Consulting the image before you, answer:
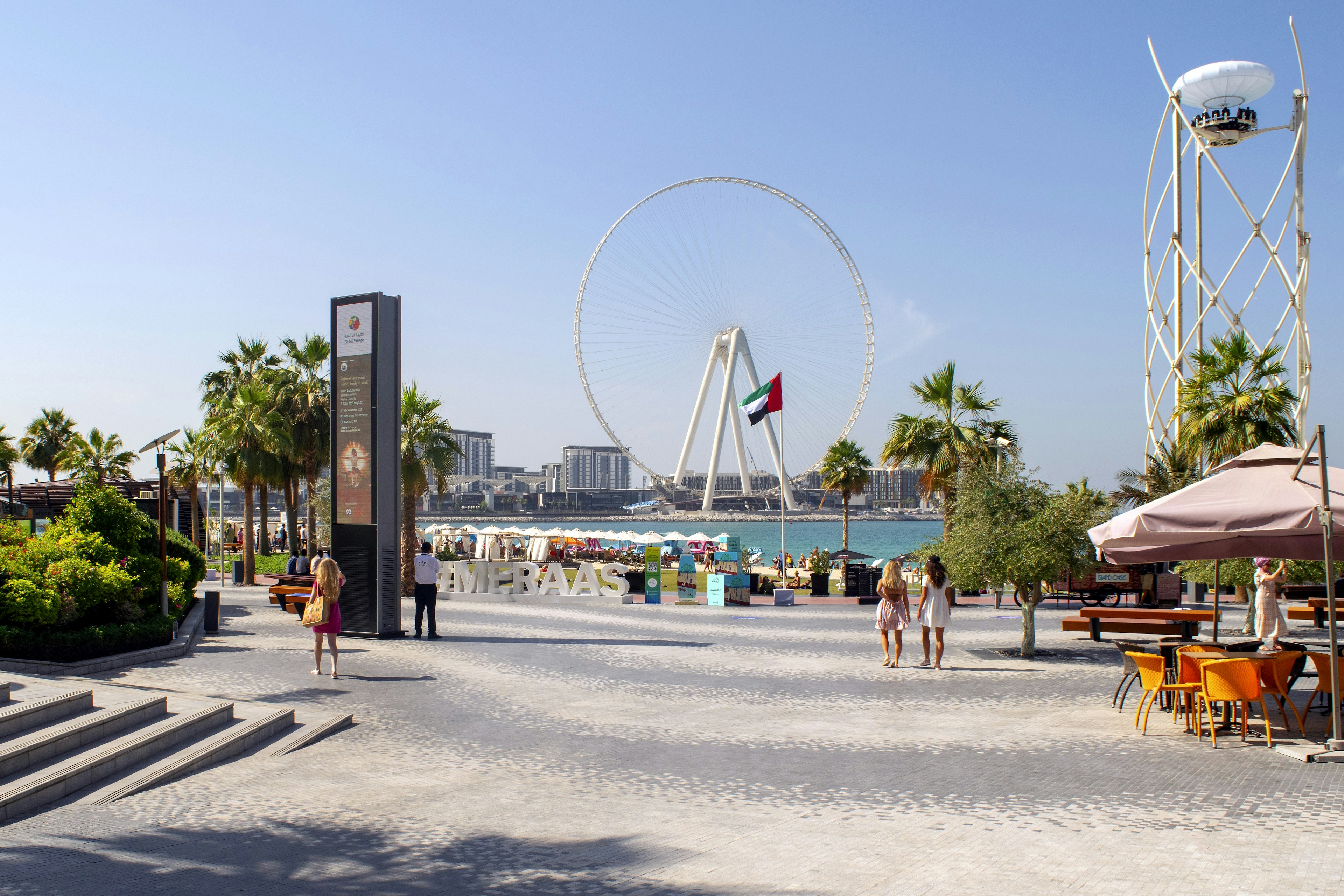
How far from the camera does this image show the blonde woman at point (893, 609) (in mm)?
14258

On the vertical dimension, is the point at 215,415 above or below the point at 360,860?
above

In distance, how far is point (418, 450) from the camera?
29.1m

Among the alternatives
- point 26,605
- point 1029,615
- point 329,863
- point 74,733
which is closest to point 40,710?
point 74,733

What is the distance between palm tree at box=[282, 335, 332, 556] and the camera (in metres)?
33.5

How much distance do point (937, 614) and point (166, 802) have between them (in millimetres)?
10179

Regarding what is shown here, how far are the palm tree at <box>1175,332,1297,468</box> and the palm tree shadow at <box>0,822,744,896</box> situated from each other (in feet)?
67.3

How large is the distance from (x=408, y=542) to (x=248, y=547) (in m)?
8.24

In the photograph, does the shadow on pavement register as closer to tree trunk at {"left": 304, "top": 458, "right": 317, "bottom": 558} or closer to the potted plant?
the potted plant

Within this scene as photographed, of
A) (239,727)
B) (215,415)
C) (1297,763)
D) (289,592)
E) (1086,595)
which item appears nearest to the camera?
(1297,763)

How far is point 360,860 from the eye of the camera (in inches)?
236

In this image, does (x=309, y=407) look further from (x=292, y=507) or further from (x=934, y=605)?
(x=934, y=605)

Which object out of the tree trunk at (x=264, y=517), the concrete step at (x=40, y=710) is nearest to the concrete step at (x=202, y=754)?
the concrete step at (x=40, y=710)

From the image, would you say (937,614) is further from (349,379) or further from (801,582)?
(801,582)

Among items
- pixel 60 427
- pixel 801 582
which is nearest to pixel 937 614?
pixel 801 582
